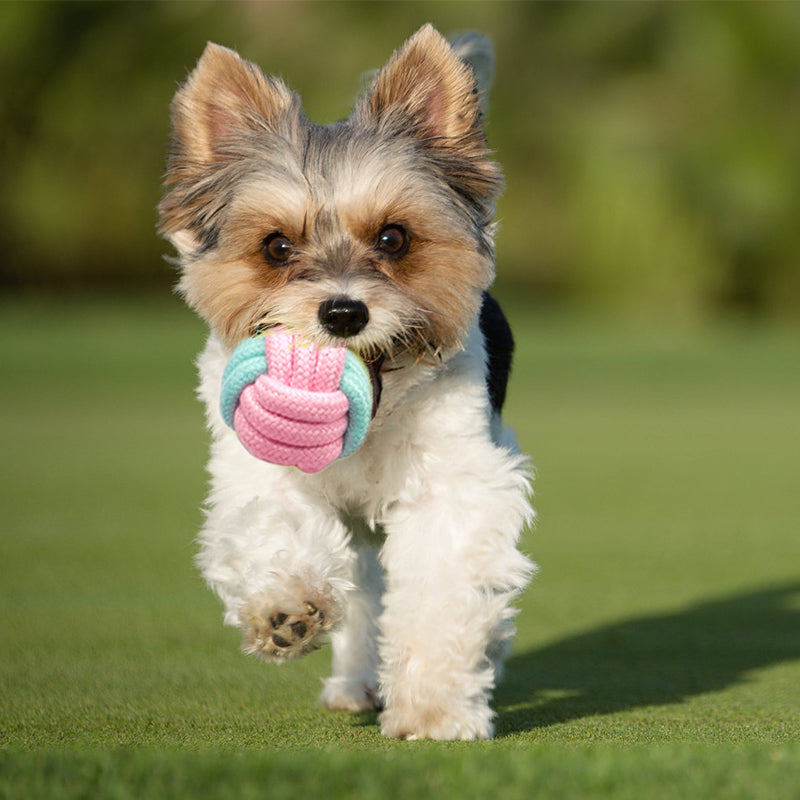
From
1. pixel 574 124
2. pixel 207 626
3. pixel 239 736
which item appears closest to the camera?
pixel 239 736

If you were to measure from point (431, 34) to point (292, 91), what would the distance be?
478mm

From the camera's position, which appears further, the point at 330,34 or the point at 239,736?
the point at 330,34

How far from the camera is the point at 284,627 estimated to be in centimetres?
371

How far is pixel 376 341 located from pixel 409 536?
0.58 metres

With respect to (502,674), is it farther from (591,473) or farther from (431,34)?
(591,473)

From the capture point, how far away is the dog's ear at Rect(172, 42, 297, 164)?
171 inches

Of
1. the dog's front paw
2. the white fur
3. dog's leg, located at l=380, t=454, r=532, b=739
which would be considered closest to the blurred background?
the white fur

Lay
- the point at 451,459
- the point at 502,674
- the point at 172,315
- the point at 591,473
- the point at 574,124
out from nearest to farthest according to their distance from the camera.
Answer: the point at 451,459 → the point at 502,674 → the point at 591,473 → the point at 172,315 → the point at 574,124

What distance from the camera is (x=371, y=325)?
→ 3861 mm

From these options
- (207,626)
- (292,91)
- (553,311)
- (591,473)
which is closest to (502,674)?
(207,626)

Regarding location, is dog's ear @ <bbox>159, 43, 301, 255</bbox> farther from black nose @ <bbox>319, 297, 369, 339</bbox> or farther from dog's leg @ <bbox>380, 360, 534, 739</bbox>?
dog's leg @ <bbox>380, 360, 534, 739</bbox>

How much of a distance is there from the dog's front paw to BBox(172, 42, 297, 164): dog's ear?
69.7 inches

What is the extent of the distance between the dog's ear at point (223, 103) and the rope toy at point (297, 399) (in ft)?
2.55

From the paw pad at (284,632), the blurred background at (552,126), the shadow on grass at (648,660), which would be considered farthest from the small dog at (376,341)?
the blurred background at (552,126)
